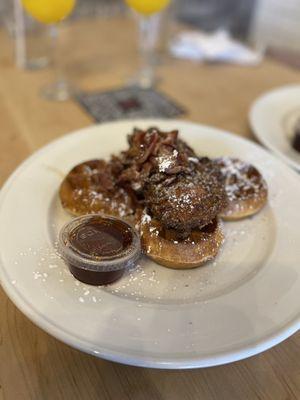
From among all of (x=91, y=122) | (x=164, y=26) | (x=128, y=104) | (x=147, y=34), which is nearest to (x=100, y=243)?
(x=91, y=122)

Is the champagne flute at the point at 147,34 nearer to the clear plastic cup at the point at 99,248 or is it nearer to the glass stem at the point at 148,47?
the glass stem at the point at 148,47

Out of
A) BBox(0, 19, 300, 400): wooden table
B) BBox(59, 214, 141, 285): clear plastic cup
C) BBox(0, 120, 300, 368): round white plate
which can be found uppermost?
BBox(59, 214, 141, 285): clear plastic cup

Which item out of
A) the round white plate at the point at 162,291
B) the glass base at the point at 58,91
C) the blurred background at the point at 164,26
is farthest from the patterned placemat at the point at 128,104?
the round white plate at the point at 162,291

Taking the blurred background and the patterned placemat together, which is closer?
the patterned placemat

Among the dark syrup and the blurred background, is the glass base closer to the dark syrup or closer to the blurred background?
the blurred background

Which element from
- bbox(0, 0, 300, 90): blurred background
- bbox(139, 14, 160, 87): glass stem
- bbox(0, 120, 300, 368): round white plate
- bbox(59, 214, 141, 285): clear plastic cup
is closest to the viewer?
bbox(0, 120, 300, 368): round white plate

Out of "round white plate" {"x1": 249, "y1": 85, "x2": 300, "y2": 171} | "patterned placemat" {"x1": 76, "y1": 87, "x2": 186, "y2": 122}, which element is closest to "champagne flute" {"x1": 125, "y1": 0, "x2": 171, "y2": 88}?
"patterned placemat" {"x1": 76, "y1": 87, "x2": 186, "y2": 122}

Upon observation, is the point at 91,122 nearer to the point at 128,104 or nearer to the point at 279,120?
the point at 128,104

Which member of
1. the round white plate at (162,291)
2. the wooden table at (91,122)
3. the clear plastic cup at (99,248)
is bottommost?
the wooden table at (91,122)
